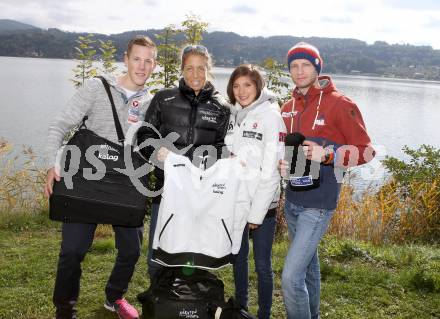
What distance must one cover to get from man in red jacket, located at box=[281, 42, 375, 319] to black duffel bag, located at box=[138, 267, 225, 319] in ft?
2.01

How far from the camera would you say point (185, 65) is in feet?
12.3

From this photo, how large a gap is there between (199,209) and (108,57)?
5.39 m

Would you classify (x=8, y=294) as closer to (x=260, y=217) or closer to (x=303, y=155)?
(x=260, y=217)

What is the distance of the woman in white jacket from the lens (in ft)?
11.6

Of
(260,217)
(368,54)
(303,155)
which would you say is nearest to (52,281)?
(260,217)

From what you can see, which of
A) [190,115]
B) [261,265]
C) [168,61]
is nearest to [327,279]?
[261,265]

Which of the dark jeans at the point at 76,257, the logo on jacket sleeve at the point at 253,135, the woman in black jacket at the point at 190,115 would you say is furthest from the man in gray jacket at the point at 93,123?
the logo on jacket sleeve at the point at 253,135

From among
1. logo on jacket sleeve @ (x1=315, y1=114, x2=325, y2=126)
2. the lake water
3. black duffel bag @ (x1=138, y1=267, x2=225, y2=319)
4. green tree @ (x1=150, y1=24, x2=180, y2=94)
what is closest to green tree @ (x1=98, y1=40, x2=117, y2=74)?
green tree @ (x1=150, y1=24, x2=180, y2=94)

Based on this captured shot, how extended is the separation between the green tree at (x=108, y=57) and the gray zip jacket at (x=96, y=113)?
4.42m

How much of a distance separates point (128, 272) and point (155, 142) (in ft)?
4.41

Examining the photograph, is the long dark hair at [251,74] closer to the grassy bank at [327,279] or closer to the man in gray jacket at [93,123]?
the man in gray jacket at [93,123]

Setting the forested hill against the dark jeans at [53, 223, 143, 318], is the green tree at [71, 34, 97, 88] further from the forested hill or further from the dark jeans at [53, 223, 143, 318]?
the forested hill

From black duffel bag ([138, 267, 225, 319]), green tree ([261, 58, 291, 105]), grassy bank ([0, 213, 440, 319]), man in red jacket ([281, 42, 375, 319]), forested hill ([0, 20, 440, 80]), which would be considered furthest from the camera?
forested hill ([0, 20, 440, 80])

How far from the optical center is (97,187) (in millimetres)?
3668
